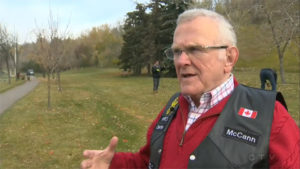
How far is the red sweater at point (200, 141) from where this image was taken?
1.49m

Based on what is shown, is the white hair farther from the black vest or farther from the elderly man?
the black vest

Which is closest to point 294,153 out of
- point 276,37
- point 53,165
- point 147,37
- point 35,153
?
point 53,165

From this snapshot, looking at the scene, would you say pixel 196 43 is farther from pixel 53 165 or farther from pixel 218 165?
pixel 53 165

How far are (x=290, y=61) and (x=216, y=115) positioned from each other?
4146 cm

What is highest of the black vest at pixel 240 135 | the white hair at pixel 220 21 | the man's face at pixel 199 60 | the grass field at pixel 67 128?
the white hair at pixel 220 21

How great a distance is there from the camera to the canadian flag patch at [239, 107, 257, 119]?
1618mm

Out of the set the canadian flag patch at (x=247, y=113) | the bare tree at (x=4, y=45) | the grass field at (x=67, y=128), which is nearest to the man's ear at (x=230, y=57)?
the canadian flag patch at (x=247, y=113)

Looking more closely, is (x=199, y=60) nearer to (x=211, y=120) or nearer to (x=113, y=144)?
(x=211, y=120)

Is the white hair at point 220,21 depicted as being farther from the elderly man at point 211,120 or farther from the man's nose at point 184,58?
the man's nose at point 184,58

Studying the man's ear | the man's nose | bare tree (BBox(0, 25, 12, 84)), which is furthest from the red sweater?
bare tree (BBox(0, 25, 12, 84))

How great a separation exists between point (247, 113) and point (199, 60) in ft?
1.59

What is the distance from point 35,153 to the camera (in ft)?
23.2

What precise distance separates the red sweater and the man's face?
184 millimetres

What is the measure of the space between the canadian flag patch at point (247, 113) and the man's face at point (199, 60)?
0.32m
